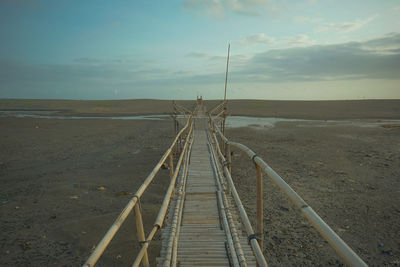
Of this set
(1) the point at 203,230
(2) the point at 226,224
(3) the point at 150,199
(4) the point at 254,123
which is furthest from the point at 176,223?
(4) the point at 254,123

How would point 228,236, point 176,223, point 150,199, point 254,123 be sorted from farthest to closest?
point 254,123 < point 150,199 < point 176,223 < point 228,236

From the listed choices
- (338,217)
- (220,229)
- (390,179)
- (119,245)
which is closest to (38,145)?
(119,245)

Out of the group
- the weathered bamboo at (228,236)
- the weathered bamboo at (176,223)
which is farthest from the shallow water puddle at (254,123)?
the weathered bamboo at (228,236)

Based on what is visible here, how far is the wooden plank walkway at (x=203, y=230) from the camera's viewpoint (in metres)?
2.75

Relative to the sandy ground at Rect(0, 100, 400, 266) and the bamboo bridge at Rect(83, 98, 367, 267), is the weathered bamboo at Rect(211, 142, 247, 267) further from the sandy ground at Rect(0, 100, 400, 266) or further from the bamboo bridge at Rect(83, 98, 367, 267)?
the sandy ground at Rect(0, 100, 400, 266)

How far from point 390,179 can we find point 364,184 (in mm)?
1179

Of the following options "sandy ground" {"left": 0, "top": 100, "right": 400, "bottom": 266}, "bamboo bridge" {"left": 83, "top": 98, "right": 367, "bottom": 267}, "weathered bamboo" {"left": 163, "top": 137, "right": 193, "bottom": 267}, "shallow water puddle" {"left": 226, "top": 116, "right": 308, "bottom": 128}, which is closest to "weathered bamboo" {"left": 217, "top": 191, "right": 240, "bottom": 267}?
"bamboo bridge" {"left": 83, "top": 98, "right": 367, "bottom": 267}

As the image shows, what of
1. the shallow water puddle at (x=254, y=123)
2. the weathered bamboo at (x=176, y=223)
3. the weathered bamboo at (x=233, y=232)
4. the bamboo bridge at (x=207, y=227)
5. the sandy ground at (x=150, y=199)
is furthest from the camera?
the shallow water puddle at (x=254, y=123)

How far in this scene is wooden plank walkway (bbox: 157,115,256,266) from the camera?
2.75m

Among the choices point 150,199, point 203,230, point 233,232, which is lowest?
point 150,199

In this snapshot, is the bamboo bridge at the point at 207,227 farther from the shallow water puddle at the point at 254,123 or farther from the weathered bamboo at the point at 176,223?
the shallow water puddle at the point at 254,123

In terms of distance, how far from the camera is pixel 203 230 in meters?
3.35

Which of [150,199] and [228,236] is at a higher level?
[228,236]

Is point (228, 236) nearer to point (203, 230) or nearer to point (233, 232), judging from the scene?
point (233, 232)
